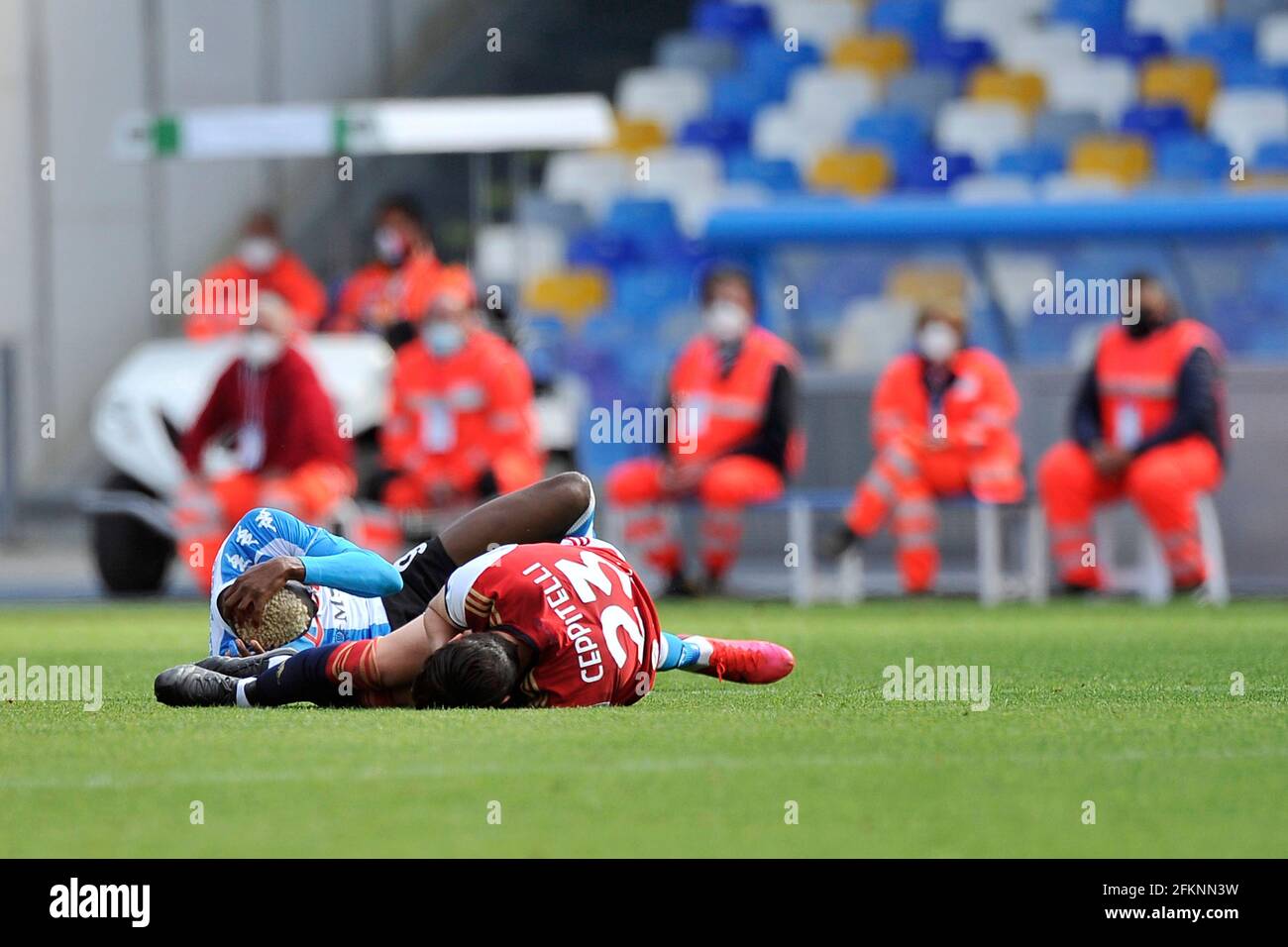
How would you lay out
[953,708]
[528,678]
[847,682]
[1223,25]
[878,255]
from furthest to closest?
[1223,25] → [878,255] → [847,682] → [953,708] → [528,678]

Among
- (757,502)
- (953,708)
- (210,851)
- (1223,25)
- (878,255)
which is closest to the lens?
(210,851)

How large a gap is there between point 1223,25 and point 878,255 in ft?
18.7

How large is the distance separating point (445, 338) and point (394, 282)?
148cm

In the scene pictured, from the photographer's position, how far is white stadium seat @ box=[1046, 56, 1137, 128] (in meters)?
20.6

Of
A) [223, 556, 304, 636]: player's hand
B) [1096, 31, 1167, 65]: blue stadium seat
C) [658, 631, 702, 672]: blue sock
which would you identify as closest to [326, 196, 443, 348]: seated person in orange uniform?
[1096, 31, 1167, 65]: blue stadium seat

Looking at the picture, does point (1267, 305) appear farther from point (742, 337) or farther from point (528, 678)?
point (528, 678)

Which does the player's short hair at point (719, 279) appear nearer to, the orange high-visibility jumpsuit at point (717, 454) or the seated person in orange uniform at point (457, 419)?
the orange high-visibility jumpsuit at point (717, 454)

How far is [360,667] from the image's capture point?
7523mm

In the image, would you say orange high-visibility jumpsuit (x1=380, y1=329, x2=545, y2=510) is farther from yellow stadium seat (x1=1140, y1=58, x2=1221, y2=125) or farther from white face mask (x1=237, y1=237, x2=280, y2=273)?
yellow stadium seat (x1=1140, y1=58, x2=1221, y2=125)

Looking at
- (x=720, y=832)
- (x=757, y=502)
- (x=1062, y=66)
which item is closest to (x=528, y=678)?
(x=720, y=832)

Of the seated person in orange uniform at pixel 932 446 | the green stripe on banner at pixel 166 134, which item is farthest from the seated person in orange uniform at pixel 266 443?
the green stripe on banner at pixel 166 134

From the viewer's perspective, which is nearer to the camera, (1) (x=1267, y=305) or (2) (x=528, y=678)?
(2) (x=528, y=678)

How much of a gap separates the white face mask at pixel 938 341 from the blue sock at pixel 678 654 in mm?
7339

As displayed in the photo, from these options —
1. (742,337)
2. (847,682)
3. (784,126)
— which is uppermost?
(784,126)
